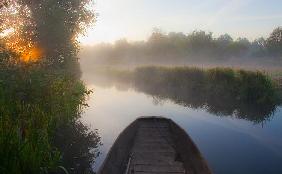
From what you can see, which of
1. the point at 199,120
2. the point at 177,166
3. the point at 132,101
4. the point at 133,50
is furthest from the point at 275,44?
the point at 177,166

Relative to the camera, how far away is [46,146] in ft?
33.4

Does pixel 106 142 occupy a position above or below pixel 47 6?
below

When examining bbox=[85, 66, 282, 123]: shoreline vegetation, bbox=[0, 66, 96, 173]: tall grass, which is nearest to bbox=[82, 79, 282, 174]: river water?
bbox=[85, 66, 282, 123]: shoreline vegetation

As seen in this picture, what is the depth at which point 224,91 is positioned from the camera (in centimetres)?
3088

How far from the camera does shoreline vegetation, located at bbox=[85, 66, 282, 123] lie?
25.4m

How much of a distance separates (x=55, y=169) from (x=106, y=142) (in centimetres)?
572

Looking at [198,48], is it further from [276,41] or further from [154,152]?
[154,152]

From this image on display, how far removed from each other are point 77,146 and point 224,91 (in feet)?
61.0

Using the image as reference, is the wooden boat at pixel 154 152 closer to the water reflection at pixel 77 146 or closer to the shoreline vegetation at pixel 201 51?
the water reflection at pixel 77 146

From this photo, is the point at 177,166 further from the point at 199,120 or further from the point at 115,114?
the point at 115,114

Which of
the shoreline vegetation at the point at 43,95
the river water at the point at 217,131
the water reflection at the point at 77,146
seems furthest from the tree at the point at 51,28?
the water reflection at the point at 77,146

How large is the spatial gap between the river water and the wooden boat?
200 centimetres

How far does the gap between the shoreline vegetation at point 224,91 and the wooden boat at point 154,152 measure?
11311 millimetres

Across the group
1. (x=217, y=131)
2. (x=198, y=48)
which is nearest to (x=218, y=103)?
(x=217, y=131)
